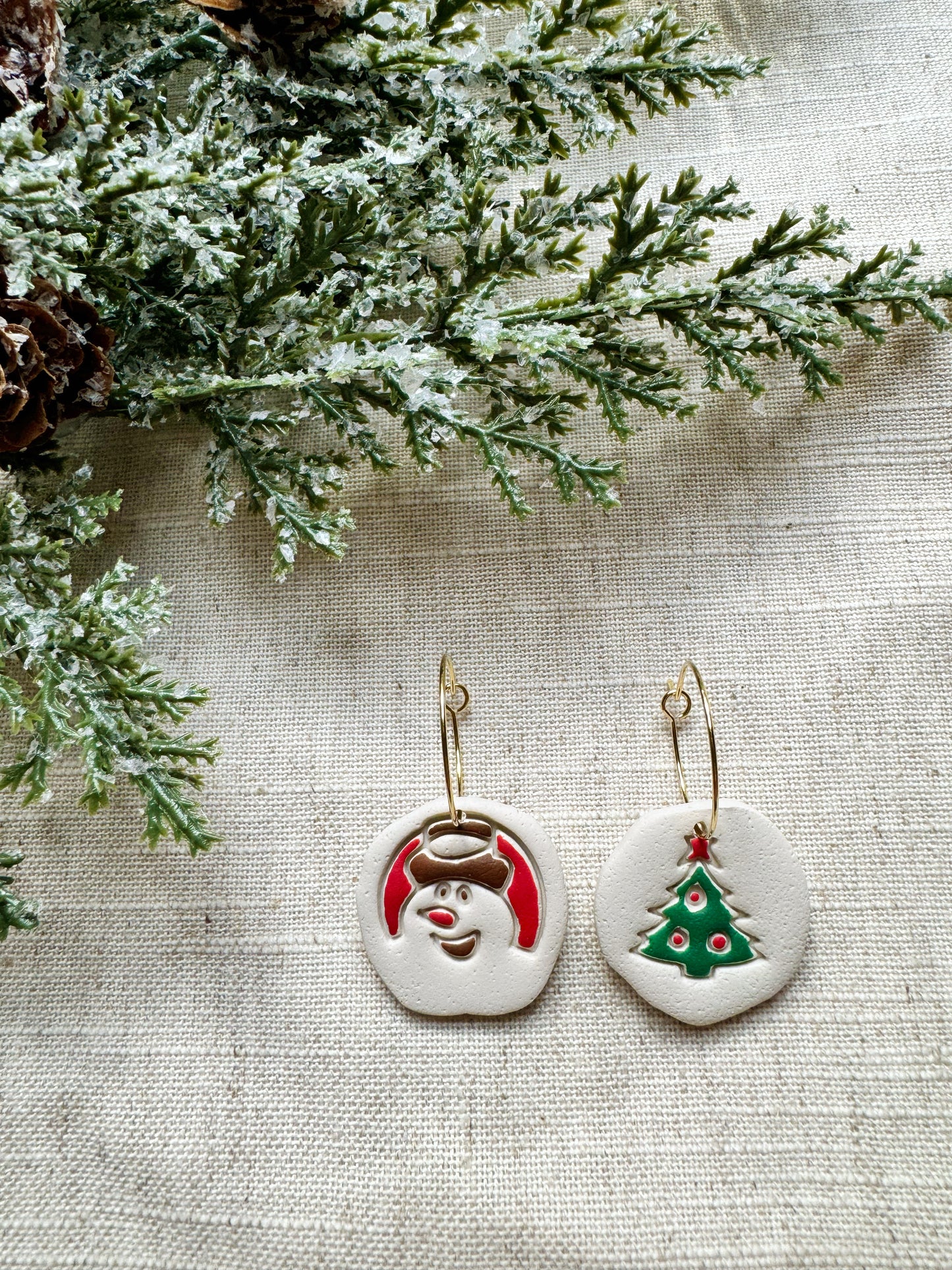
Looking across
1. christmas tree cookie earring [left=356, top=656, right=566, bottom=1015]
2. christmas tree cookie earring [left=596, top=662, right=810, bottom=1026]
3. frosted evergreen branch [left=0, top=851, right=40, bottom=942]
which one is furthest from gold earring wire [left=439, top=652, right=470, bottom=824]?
frosted evergreen branch [left=0, top=851, right=40, bottom=942]

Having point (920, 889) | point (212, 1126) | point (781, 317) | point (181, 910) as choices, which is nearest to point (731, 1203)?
point (920, 889)

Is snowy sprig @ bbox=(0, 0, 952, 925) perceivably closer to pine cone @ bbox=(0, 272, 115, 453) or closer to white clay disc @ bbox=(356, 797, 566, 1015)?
pine cone @ bbox=(0, 272, 115, 453)

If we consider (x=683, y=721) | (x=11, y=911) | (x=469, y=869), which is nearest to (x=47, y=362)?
(x=11, y=911)

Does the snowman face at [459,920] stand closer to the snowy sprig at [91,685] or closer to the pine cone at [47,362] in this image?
the snowy sprig at [91,685]

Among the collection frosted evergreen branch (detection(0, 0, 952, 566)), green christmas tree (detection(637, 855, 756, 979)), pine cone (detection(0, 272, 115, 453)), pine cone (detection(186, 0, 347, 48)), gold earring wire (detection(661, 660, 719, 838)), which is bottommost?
green christmas tree (detection(637, 855, 756, 979))

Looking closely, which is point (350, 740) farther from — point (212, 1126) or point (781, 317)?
point (781, 317)

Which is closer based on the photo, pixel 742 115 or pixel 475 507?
pixel 475 507

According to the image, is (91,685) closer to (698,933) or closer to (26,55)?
(26,55)

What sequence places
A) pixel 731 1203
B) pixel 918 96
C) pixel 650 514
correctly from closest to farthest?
1. pixel 731 1203
2. pixel 650 514
3. pixel 918 96
